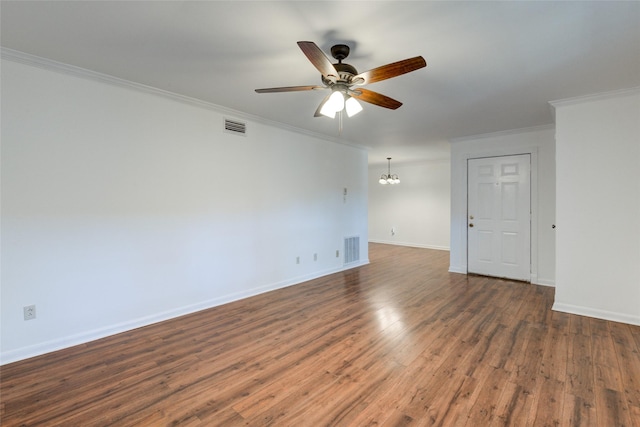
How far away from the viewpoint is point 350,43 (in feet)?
7.31

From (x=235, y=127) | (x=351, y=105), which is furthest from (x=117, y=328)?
(x=351, y=105)

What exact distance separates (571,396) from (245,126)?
13.9ft

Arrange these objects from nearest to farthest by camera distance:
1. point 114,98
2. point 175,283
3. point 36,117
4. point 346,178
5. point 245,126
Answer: point 36,117 → point 114,98 → point 175,283 → point 245,126 → point 346,178

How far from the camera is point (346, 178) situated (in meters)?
5.94

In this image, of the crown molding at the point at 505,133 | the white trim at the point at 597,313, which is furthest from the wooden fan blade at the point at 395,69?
the crown molding at the point at 505,133

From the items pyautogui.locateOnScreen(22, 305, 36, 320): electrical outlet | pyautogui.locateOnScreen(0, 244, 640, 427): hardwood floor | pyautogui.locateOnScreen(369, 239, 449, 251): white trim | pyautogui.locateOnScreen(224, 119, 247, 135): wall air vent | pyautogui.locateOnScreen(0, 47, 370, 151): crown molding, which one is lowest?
pyautogui.locateOnScreen(0, 244, 640, 427): hardwood floor

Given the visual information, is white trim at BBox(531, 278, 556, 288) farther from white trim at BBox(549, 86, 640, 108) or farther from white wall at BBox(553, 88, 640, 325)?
white trim at BBox(549, 86, 640, 108)

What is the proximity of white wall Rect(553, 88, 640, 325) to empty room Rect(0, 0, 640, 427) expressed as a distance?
0.07 ft

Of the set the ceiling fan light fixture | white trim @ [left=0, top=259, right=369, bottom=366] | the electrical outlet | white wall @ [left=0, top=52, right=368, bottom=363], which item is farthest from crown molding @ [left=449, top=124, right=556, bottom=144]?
the electrical outlet

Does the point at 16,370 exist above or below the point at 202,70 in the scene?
below

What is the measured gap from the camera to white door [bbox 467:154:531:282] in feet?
16.1

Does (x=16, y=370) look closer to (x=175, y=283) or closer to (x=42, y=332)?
(x=42, y=332)

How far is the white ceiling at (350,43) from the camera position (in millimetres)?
1870

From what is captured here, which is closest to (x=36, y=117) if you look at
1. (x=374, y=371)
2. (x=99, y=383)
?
(x=99, y=383)
